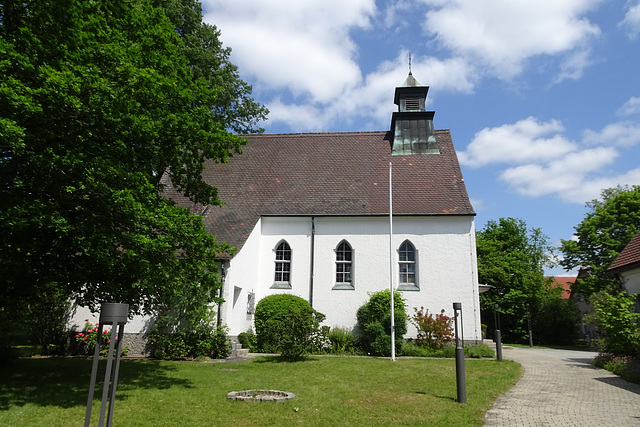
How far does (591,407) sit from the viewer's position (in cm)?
838

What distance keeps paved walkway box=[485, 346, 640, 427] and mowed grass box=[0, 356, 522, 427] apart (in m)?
0.38

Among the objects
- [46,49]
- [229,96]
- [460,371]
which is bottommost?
[460,371]

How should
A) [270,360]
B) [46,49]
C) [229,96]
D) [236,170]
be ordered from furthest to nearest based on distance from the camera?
[229,96]
[236,170]
[270,360]
[46,49]

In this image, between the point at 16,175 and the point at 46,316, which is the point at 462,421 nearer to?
the point at 16,175

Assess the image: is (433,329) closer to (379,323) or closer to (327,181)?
(379,323)

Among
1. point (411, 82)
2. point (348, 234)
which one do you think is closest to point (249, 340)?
point (348, 234)

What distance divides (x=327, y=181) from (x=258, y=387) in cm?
1323

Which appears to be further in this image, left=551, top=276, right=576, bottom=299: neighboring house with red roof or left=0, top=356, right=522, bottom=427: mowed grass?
left=551, top=276, right=576, bottom=299: neighboring house with red roof

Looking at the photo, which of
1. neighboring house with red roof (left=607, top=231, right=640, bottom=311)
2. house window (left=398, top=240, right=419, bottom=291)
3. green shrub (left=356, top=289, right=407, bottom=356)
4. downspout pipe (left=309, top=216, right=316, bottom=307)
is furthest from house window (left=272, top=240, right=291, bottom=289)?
neighboring house with red roof (left=607, top=231, right=640, bottom=311)

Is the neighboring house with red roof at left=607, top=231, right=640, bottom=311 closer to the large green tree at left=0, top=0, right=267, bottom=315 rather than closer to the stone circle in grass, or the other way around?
the stone circle in grass

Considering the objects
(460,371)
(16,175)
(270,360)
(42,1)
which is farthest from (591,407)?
(42,1)

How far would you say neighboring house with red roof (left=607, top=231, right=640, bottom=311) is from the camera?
15617mm

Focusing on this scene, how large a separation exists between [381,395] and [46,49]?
9532 mm

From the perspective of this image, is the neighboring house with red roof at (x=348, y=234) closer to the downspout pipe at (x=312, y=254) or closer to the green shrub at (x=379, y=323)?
the downspout pipe at (x=312, y=254)
